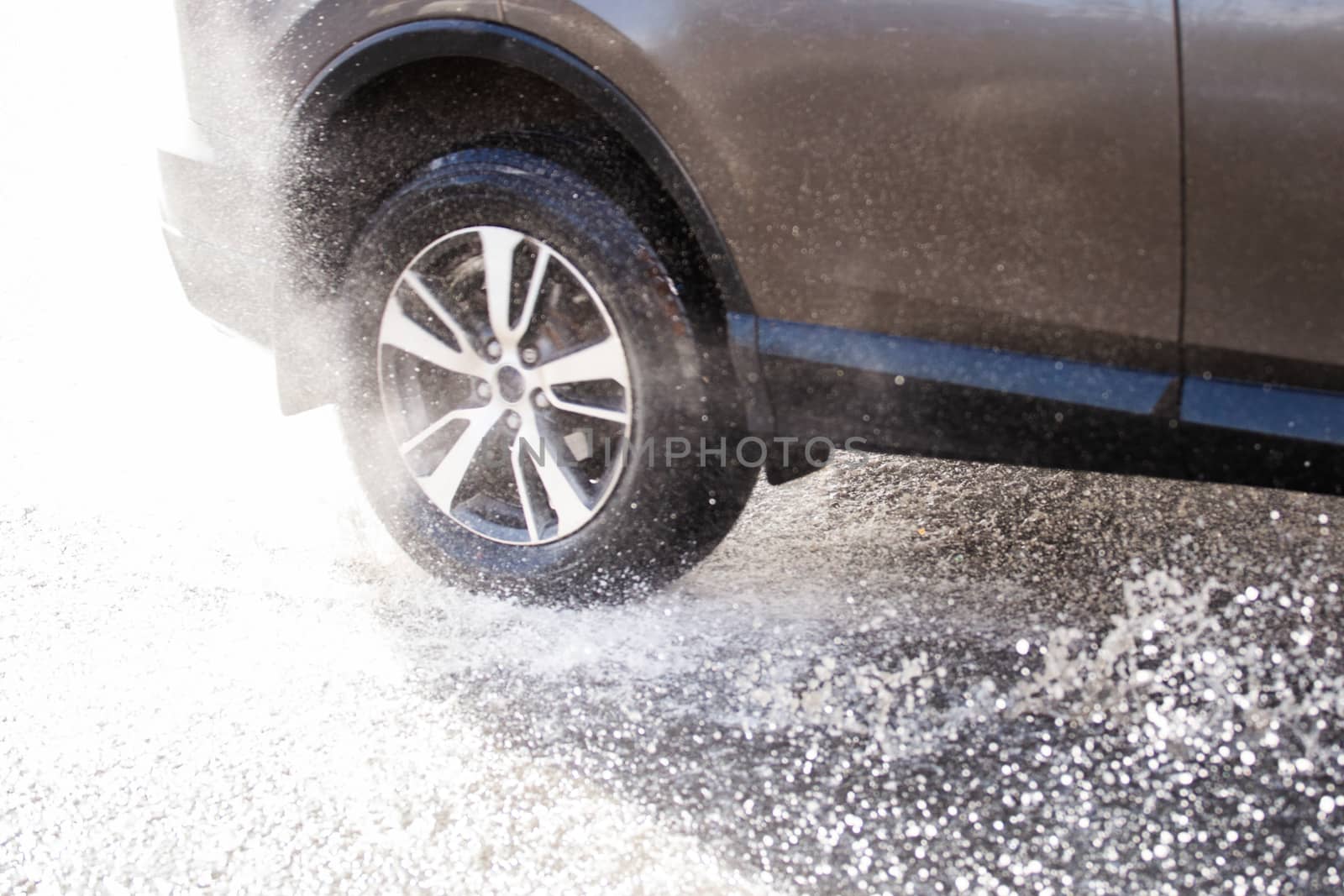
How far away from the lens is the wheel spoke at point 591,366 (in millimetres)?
2475

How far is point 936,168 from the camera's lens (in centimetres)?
209

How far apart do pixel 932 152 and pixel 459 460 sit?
3.87 ft

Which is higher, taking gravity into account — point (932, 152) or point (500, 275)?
point (932, 152)

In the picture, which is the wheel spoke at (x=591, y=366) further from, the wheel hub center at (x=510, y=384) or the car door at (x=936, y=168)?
the car door at (x=936, y=168)

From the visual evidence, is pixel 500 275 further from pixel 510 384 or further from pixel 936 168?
pixel 936 168

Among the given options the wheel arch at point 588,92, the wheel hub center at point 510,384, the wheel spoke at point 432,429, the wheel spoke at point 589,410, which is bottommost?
the wheel spoke at point 432,429

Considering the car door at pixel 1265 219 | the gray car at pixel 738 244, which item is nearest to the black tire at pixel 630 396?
the gray car at pixel 738 244

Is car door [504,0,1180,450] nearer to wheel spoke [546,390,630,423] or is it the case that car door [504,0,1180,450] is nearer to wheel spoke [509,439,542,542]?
wheel spoke [546,390,630,423]

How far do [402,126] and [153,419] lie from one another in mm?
1649

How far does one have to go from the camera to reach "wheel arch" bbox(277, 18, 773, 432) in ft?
7.55


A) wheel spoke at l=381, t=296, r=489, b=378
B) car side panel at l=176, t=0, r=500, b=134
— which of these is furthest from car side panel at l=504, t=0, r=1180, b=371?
wheel spoke at l=381, t=296, r=489, b=378

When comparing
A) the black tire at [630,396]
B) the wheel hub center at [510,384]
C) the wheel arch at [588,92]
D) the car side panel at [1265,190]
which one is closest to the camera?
the car side panel at [1265,190]

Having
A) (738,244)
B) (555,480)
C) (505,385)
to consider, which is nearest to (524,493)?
(555,480)

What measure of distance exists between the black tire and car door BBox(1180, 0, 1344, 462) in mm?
835
